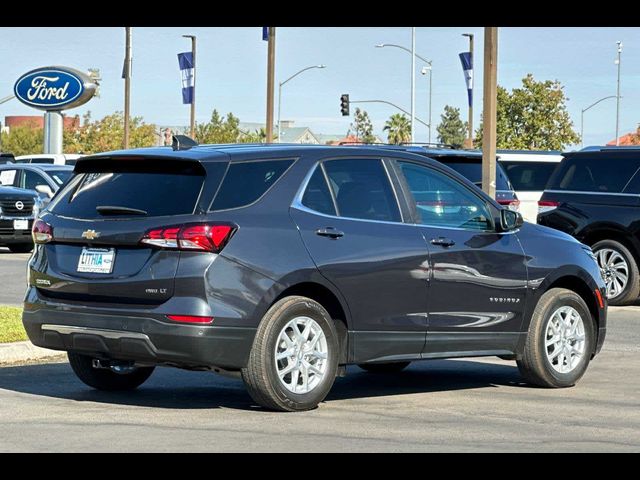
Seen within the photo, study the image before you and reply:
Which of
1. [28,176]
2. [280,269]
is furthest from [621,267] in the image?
[28,176]

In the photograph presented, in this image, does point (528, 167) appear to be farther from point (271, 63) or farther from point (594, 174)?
point (271, 63)

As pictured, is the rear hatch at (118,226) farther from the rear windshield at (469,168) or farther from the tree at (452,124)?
the tree at (452,124)

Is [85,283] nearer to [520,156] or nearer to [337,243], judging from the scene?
[337,243]

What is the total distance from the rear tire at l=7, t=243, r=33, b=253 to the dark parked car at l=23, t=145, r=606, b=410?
1880 centimetres

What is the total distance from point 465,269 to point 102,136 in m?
105

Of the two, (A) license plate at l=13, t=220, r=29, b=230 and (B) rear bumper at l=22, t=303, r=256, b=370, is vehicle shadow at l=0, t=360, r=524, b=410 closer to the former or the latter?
(B) rear bumper at l=22, t=303, r=256, b=370

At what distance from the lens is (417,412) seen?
897 centimetres

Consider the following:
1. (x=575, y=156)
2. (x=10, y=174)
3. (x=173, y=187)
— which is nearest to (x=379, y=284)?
(x=173, y=187)

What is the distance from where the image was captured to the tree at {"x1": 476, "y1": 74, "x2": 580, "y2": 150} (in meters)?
75.7

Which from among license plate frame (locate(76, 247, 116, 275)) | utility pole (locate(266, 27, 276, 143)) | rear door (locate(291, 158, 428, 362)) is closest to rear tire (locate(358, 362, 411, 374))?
rear door (locate(291, 158, 428, 362))

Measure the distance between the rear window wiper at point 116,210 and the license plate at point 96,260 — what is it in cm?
25

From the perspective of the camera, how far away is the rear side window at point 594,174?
17312mm

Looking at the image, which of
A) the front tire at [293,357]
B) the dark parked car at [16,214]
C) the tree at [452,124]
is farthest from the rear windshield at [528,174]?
the tree at [452,124]

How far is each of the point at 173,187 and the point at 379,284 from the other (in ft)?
5.09
